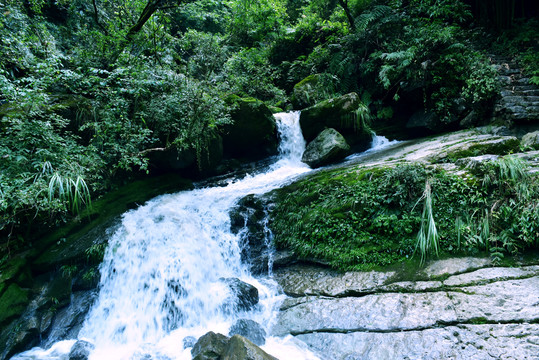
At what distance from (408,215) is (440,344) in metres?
1.96

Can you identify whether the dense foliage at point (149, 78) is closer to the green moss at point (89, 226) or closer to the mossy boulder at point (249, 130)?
the green moss at point (89, 226)

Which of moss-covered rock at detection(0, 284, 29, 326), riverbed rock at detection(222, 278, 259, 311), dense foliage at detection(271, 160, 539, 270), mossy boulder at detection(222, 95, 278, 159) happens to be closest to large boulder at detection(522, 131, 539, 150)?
dense foliage at detection(271, 160, 539, 270)

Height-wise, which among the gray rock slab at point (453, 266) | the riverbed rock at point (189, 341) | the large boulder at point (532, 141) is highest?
the large boulder at point (532, 141)

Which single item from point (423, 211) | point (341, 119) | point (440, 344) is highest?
point (341, 119)

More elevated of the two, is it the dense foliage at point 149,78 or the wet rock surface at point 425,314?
the dense foliage at point 149,78

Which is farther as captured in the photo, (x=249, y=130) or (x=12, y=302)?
(x=249, y=130)

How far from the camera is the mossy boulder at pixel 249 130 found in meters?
8.56

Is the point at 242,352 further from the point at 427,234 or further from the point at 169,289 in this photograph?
the point at 427,234

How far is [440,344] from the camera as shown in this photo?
9.60ft

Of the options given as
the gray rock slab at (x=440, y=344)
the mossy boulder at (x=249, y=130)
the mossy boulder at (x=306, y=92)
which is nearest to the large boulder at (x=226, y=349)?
the gray rock slab at (x=440, y=344)

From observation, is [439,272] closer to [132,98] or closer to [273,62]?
[132,98]

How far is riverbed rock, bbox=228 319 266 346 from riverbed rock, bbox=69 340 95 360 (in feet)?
6.82

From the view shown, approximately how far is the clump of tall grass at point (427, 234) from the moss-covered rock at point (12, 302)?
6235mm

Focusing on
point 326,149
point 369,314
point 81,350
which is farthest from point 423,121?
point 81,350
